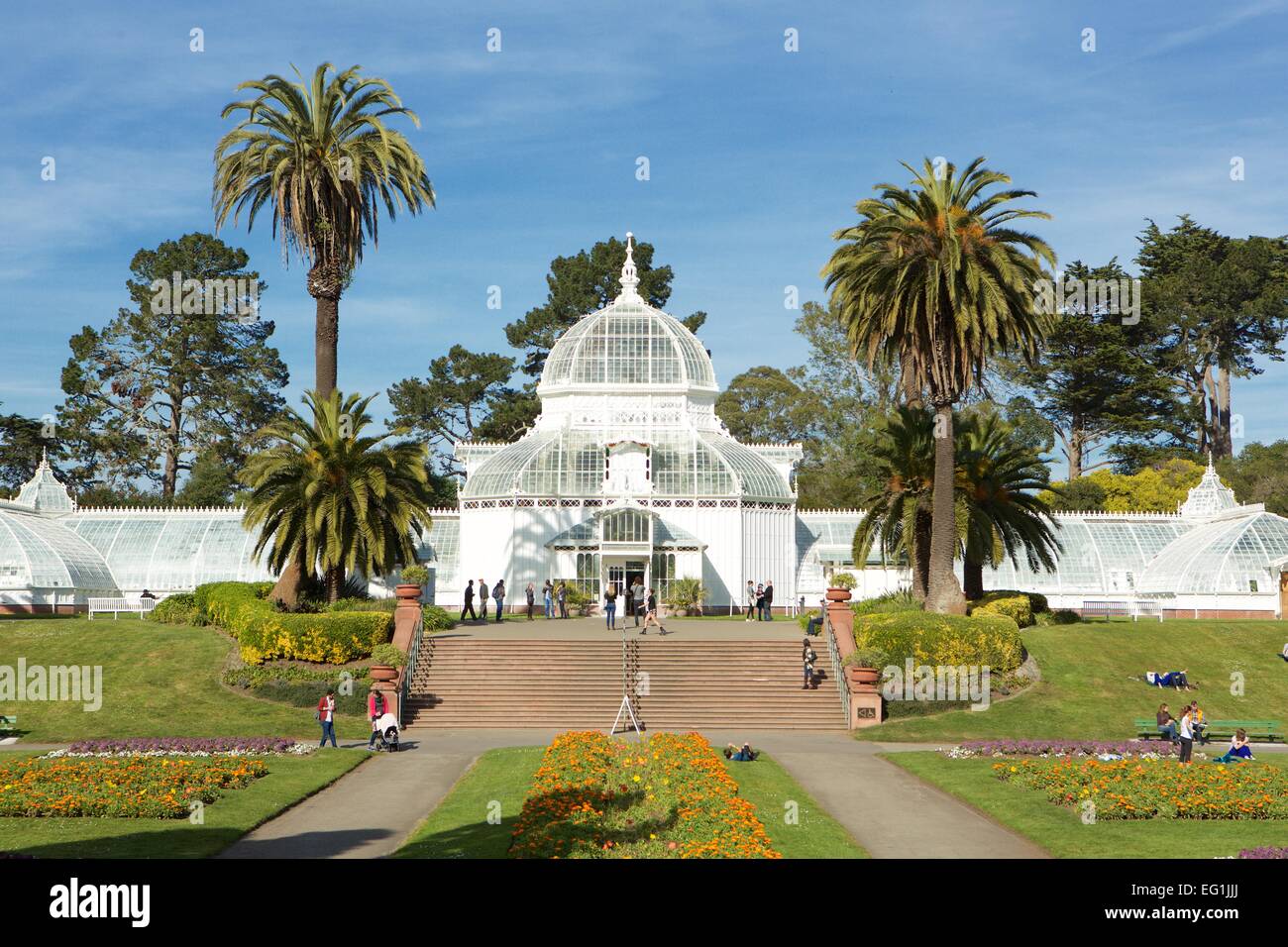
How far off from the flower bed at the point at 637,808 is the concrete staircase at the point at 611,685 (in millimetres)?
9169

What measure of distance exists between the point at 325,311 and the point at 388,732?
55.6 ft

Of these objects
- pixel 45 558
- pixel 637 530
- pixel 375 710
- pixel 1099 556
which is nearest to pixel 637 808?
pixel 375 710

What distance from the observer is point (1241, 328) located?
94.9 m

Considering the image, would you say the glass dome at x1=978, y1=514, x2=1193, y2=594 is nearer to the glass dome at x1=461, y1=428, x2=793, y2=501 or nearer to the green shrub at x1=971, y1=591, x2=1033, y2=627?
the glass dome at x1=461, y1=428, x2=793, y2=501

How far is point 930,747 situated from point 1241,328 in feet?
245

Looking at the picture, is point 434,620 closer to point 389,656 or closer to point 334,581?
point 334,581

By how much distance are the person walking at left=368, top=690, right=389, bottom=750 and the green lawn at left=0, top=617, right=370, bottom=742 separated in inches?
63.2

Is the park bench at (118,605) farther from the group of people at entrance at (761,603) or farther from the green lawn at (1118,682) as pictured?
the green lawn at (1118,682)

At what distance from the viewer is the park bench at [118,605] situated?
175 ft

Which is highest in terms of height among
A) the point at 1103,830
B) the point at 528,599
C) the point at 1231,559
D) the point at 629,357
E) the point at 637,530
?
the point at 629,357

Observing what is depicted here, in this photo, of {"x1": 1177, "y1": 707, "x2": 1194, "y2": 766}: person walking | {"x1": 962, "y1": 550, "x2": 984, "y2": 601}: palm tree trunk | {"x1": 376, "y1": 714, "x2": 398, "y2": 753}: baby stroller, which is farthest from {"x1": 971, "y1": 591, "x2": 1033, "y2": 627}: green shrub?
{"x1": 376, "y1": 714, "x2": 398, "y2": 753}: baby stroller

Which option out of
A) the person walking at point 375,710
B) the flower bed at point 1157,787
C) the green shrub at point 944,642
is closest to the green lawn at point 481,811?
the person walking at point 375,710

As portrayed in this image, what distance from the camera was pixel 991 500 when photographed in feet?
144
